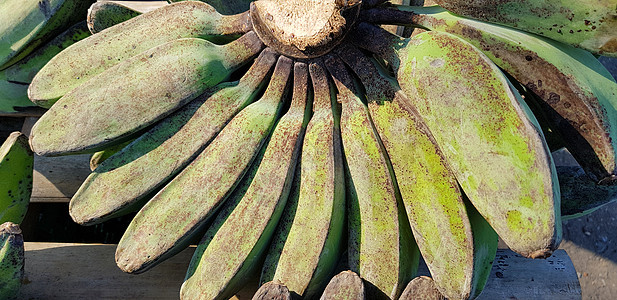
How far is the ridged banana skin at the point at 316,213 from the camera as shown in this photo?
81cm

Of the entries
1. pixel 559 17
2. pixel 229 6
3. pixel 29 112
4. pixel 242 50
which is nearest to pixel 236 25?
pixel 242 50

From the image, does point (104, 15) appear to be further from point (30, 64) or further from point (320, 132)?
point (320, 132)

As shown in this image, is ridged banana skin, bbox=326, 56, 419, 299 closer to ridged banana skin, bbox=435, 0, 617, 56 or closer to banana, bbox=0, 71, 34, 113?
ridged banana skin, bbox=435, 0, 617, 56

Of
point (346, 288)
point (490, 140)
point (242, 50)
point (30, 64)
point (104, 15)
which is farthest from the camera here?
point (30, 64)

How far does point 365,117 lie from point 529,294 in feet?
1.60

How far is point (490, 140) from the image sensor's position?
2.27 ft

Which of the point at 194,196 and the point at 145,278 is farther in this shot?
the point at 145,278

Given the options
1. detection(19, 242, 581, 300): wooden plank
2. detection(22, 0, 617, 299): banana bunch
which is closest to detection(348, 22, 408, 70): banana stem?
detection(22, 0, 617, 299): banana bunch

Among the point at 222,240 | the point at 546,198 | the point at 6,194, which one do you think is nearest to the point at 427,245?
the point at 546,198

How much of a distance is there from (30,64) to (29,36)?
0.09 m

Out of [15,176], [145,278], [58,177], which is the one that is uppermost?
[15,176]

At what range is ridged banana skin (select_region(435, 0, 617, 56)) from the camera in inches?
29.3

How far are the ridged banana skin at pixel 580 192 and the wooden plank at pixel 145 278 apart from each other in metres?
0.14

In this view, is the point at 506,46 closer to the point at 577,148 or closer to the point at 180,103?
the point at 577,148
